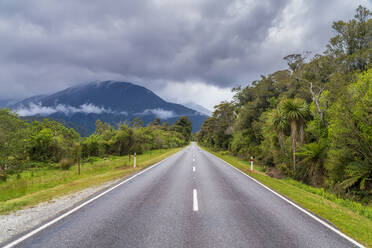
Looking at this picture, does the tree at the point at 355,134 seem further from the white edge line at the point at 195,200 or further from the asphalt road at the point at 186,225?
the white edge line at the point at 195,200

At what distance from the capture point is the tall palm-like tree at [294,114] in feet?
43.9

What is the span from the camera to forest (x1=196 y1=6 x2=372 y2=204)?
8758 millimetres

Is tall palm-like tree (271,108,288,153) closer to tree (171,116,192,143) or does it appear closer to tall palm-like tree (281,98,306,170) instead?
tall palm-like tree (281,98,306,170)

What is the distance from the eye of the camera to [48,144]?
78.7ft

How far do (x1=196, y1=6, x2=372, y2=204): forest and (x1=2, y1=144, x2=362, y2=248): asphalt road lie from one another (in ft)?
17.2

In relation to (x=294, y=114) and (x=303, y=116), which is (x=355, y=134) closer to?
(x=294, y=114)

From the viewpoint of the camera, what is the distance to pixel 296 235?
410 centimetres

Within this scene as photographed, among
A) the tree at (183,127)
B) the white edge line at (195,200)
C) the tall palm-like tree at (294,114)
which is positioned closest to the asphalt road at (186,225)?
the white edge line at (195,200)

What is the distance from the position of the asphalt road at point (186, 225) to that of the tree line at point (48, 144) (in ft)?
35.7


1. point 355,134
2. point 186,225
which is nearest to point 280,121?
point 355,134

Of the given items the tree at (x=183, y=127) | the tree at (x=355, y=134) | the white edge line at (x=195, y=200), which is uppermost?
the tree at (x=183, y=127)

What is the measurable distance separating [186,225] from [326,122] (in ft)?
42.6

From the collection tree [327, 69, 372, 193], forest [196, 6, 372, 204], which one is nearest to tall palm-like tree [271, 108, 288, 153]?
forest [196, 6, 372, 204]

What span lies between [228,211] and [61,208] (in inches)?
195
